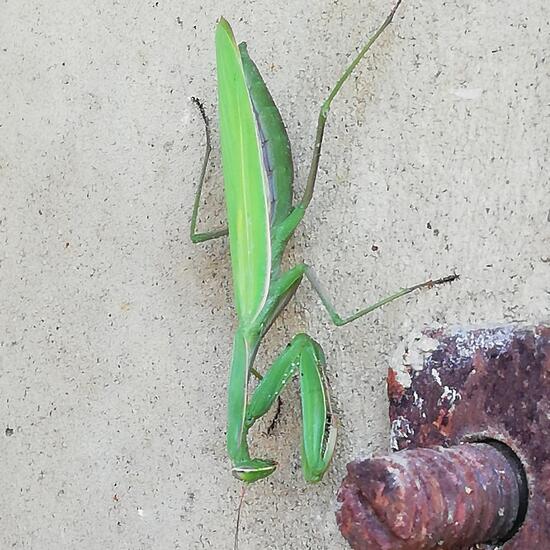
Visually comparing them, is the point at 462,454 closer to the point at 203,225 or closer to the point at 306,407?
the point at 306,407

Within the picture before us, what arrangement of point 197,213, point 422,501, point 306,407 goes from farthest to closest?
point 197,213 → point 306,407 → point 422,501

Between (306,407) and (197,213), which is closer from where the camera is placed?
(306,407)

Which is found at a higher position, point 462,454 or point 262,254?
point 262,254

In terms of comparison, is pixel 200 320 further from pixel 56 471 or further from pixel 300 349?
pixel 56 471

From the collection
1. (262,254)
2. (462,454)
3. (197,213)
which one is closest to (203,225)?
(197,213)

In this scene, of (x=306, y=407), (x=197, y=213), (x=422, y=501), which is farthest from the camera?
(x=197, y=213)

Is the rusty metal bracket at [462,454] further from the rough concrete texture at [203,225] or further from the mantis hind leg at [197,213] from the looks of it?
the mantis hind leg at [197,213]

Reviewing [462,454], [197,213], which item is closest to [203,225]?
[197,213]
